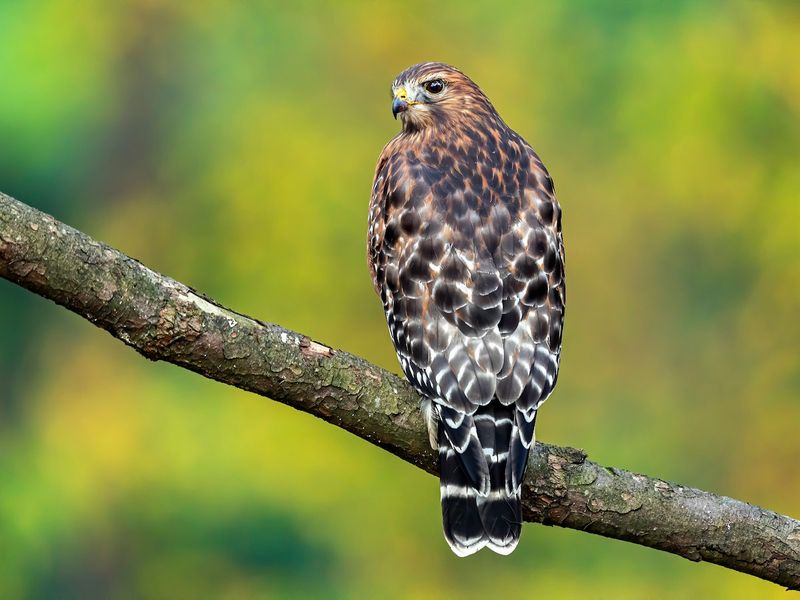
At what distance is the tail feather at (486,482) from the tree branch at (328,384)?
0.07 m

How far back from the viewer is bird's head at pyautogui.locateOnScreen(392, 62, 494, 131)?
373 centimetres

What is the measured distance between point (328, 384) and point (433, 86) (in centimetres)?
157

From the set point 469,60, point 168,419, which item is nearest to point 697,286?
point 469,60

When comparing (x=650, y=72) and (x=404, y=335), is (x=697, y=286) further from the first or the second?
(x=404, y=335)

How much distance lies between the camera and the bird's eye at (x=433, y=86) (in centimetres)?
384

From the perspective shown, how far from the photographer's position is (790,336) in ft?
26.4

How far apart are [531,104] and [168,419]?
3.61 m

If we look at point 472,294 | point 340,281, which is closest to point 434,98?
point 472,294

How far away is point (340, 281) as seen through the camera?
26.2ft

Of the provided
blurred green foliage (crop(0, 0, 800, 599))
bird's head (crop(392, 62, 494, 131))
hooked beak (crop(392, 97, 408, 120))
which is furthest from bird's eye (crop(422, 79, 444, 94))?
blurred green foliage (crop(0, 0, 800, 599))

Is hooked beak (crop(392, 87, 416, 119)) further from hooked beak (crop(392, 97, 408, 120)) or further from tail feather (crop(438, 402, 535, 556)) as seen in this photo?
tail feather (crop(438, 402, 535, 556))

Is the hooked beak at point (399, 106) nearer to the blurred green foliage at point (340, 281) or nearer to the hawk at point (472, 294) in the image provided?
the hawk at point (472, 294)

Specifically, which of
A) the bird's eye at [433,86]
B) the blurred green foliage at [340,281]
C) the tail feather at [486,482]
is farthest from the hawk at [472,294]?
the blurred green foliage at [340,281]

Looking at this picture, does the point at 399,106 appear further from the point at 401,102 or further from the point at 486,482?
the point at 486,482
